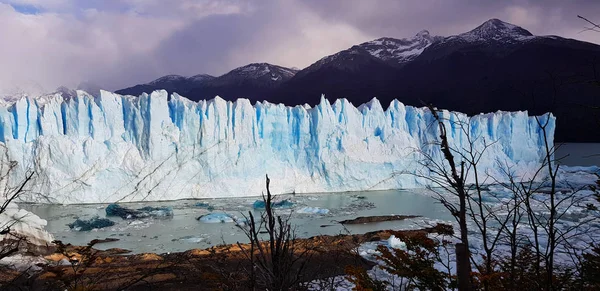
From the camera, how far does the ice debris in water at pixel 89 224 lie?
10.3 m

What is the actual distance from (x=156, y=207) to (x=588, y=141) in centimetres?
2956

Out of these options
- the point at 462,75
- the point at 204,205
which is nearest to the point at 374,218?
the point at 204,205

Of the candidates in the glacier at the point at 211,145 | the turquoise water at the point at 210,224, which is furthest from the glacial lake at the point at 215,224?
the glacier at the point at 211,145

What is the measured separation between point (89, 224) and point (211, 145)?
6.15m

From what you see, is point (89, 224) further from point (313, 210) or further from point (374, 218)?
point (374, 218)

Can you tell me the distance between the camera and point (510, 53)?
36.7m

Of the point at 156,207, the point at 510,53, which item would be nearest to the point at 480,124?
the point at 156,207

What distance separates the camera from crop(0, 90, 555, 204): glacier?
14234 mm

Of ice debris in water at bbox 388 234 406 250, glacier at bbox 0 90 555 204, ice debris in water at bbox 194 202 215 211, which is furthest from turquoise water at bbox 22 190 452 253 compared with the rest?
ice debris in water at bbox 388 234 406 250

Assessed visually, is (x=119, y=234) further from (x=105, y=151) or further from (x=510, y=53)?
(x=510, y=53)

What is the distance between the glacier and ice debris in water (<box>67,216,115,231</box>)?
3613mm

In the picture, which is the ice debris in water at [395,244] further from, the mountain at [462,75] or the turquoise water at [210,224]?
the mountain at [462,75]

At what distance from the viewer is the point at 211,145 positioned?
624 inches

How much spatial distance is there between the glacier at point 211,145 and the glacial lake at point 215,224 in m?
0.75
